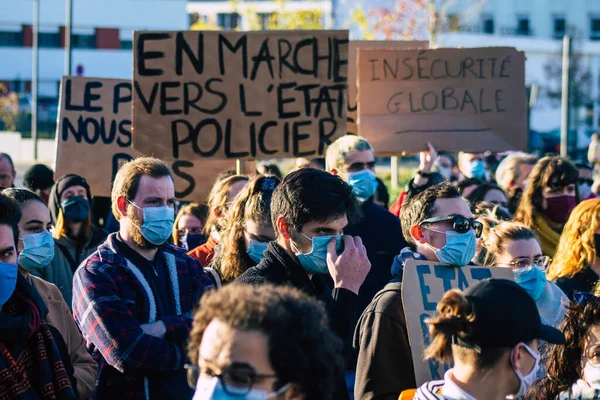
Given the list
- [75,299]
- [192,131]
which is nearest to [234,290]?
[75,299]

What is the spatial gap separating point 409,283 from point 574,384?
713 mm

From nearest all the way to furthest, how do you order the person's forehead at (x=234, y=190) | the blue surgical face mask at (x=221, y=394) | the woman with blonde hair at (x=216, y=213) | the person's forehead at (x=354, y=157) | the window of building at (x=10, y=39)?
the blue surgical face mask at (x=221, y=394) < the woman with blonde hair at (x=216, y=213) < the person's forehead at (x=234, y=190) < the person's forehead at (x=354, y=157) < the window of building at (x=10, y=39)

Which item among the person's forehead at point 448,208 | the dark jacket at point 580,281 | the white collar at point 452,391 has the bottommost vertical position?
the white collar at point 452,391

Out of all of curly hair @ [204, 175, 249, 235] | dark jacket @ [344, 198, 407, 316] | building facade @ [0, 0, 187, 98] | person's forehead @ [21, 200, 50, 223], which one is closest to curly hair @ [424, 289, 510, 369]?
dark jacket @ [344, 198, 407, 316]

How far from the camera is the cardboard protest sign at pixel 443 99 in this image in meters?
8.54

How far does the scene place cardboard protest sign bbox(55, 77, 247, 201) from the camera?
8.52 m

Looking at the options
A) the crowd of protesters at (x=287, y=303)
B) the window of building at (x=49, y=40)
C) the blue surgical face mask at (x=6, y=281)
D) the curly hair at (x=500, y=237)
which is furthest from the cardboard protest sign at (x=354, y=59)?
the window of building at (x=49, y=40)

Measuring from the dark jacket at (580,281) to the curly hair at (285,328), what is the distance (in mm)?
3015

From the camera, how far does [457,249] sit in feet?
14.2

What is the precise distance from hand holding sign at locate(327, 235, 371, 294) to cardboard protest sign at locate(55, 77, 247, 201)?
157 inches

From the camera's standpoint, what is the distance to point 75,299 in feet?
14.4

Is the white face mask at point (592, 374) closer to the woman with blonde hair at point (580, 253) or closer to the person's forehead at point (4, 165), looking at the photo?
the woman with blonde hair at point (580, 253)

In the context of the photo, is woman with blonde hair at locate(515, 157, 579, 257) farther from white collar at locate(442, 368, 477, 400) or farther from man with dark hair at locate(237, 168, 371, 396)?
white collar at locate(442, 368, 477, 400)

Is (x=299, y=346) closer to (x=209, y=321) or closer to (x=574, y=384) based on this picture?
(x=209, y=321)
